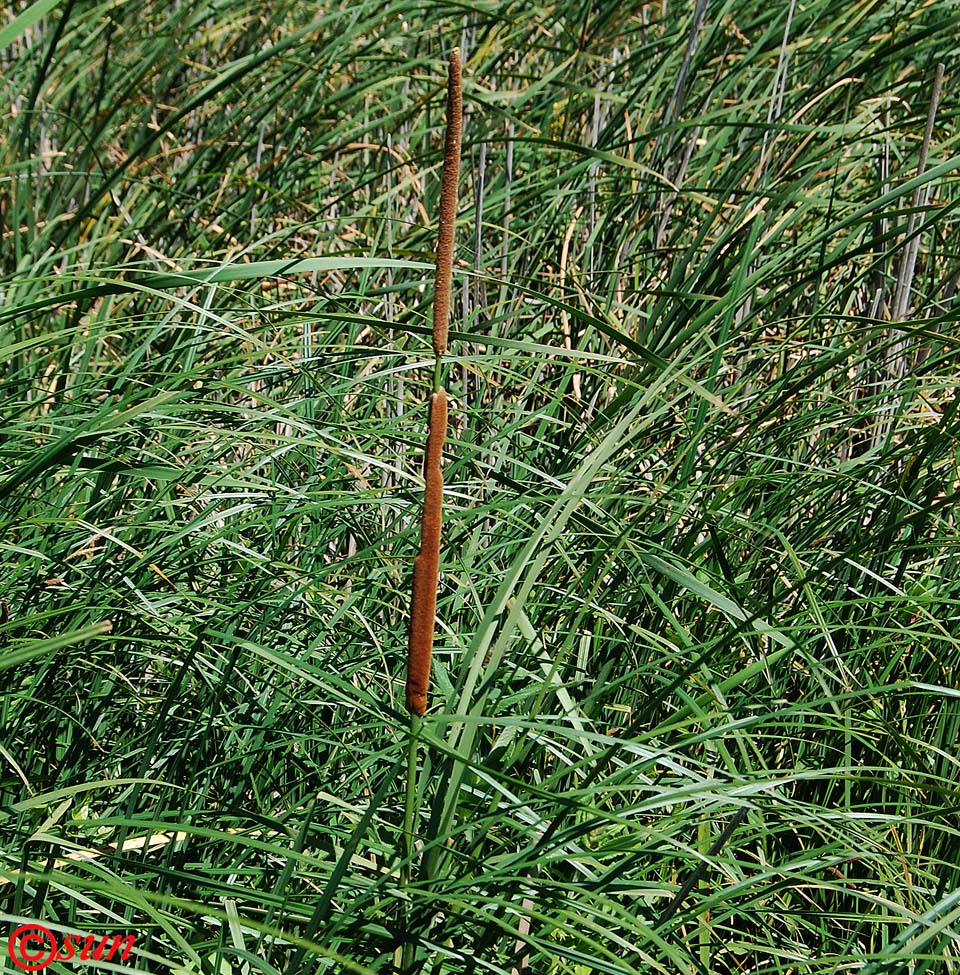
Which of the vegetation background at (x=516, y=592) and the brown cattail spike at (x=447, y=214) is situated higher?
the brown cattail spike at (x=447, y=214)

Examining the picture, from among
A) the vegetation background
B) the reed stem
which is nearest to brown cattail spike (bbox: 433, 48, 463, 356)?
the reed stem

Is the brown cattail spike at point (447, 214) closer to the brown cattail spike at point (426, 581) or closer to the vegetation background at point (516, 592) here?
the brown cattail spike at point (426, 581)

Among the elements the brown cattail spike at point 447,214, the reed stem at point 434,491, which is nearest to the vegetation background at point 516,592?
the reed stem at point 434,491

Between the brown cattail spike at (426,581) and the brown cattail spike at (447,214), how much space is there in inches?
2.4

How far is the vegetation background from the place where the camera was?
45.5 inches

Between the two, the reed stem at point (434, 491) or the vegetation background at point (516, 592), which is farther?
the vegetation background at point (516, 592)

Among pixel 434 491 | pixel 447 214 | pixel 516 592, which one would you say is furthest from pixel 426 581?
pixel 516 592

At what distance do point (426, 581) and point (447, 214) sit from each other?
1.05ft

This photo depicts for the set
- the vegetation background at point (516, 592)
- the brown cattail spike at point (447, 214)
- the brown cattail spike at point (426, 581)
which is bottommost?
the vegetation background at point (516, 592)

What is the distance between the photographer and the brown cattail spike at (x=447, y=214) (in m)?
1.01

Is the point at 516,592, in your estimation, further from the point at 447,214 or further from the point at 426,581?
the point at 447,214

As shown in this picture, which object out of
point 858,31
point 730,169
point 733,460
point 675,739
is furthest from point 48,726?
point 858,31

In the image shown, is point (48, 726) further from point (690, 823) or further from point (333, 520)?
point (690, 823)

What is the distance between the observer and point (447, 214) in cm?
100
